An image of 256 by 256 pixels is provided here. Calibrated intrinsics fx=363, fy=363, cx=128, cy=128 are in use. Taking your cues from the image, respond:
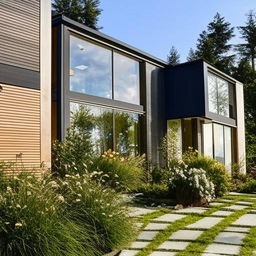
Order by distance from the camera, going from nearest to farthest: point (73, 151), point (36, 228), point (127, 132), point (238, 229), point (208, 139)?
point (36, 228) < point (238, 229) < point (73, 151) < point (127, 132) < point (208, 139)

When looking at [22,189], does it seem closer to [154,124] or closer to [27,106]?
[27,106]

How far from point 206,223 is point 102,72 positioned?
6.17m

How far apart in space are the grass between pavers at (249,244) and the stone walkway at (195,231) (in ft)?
0.16

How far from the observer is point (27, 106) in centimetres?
775

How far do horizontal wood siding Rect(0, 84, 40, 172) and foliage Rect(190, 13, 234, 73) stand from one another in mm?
24182

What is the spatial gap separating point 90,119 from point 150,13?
5920 mm

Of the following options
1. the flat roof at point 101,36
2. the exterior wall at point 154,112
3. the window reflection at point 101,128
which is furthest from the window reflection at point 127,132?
the flat roof at point 101,36

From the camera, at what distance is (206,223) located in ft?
18.1

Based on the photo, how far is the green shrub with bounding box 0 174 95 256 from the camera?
130 inches

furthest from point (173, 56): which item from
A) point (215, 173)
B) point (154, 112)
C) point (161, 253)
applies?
point (161, 253)

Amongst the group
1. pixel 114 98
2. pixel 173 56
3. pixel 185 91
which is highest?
pixel 173 56

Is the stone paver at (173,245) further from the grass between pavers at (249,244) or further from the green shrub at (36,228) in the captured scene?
the green shrub at (36,228)

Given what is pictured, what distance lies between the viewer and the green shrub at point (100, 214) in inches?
159

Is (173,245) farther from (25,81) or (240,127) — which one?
(240,127)
